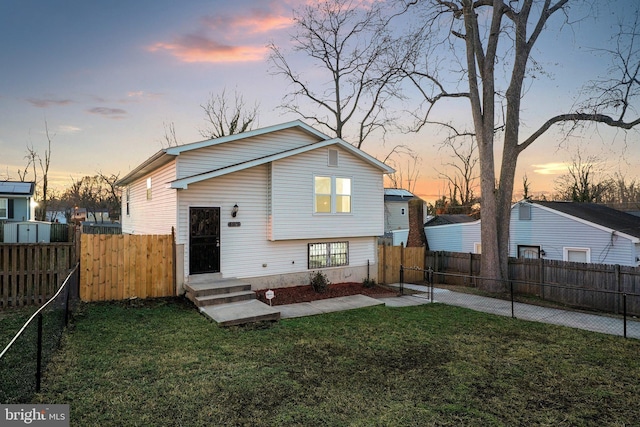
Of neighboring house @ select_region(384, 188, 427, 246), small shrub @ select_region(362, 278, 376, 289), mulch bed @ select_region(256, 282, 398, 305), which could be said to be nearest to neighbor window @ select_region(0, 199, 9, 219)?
mulch bed @ select_region(256, 282, 398, 305)

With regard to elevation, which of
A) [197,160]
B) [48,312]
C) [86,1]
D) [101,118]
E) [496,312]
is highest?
[86,1]

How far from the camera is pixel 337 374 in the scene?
5.25 metres

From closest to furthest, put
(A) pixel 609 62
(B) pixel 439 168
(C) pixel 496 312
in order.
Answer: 1. (C) pixel 496 312
2. (A) pixel 609 62
3. (B) pixel 439 168

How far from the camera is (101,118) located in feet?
58.5

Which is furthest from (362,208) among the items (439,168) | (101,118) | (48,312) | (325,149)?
(439,168)

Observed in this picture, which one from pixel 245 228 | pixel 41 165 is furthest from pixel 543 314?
pixel 41 165

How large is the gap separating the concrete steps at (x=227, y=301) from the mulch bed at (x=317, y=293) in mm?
968

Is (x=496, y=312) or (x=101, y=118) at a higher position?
(x=101, y=118)

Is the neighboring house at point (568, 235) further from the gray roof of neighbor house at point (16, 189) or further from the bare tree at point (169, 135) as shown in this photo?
the gray roof of neighbor house at point (16, 189)

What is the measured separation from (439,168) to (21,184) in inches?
1547

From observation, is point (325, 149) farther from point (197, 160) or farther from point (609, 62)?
point (609, 62)

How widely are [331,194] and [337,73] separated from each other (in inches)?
523

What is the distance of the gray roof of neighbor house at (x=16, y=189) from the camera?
21.8m

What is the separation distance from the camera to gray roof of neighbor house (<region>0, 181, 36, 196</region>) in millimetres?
21812
